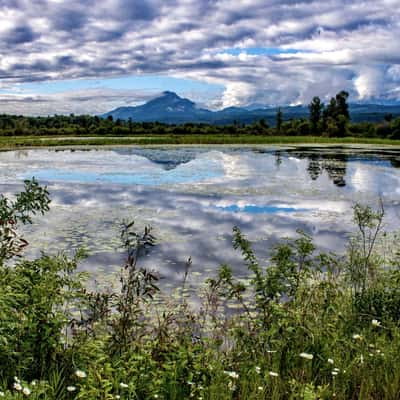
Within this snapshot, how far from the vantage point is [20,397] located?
3.08 m

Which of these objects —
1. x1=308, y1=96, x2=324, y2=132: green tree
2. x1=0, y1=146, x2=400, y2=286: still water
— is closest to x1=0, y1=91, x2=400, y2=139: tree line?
x1=308, y1=96, x2=324, y2=132: green tree

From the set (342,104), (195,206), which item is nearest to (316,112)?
(342,104)

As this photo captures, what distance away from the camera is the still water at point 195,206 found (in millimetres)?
10406

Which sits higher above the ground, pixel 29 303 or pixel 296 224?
pixel 29 303

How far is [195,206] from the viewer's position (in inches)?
625

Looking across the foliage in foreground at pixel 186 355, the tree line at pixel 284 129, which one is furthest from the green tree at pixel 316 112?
the foliage in foreground at pixel 186 355

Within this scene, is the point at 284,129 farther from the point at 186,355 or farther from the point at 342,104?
the point at 186,355

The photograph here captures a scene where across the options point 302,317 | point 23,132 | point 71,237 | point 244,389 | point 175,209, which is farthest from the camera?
point 23,132

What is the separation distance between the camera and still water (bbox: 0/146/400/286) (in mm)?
10406

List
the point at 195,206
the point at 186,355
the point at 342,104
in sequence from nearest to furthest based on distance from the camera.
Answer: the point at 186,355 → the point at 195,206 → the point at 342,104

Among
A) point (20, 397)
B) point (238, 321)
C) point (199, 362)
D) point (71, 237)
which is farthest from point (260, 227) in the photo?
point (20, 397)

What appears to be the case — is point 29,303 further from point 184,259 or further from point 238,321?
point 184,259

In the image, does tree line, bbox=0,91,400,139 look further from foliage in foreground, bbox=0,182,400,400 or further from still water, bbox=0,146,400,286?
foliage in foreground, bbox=0,182,400,400

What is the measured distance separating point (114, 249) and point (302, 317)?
5.94 meters
